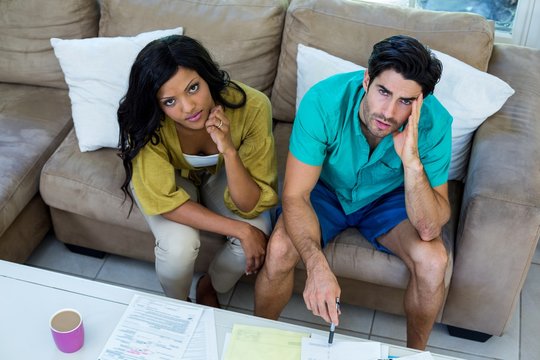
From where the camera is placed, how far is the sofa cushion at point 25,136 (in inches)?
82.5

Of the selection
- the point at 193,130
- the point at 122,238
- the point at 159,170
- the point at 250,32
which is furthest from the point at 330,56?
the point at 122,238

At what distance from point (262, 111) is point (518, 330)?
106 cm

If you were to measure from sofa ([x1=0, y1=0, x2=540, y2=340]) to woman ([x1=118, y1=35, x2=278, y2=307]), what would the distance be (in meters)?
0.15

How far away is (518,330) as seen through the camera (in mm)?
2104

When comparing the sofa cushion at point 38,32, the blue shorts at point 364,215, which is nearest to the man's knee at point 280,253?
the blue shorts at point 364,215

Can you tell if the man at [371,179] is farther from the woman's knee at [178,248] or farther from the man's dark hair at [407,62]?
the woman's knee at [178,248]

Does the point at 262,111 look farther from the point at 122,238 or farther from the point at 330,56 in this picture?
the point at 122,238

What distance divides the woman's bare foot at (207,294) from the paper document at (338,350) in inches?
24.7

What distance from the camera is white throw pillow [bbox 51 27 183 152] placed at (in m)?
2.17

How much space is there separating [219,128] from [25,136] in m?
0.83

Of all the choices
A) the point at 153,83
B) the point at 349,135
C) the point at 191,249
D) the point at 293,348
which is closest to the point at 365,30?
the point at 349,135

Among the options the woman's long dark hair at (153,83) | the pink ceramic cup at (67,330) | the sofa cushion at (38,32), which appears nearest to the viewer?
the pink ceramic cup at (67,330)

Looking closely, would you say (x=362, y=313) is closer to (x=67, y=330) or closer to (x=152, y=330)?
(x=152, y=330)

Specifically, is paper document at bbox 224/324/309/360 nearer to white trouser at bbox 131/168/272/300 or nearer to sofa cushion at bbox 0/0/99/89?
white trouser at bbox 131/168/272/300
